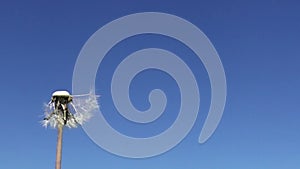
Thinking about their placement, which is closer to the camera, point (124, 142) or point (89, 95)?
point (89, 95)

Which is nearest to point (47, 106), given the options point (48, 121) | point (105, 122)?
point (48, 121)

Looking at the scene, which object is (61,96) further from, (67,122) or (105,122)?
(105,122)

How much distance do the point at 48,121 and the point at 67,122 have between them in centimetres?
120

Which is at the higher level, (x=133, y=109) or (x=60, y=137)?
(x=133, y=109)

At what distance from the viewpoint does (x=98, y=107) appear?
60750mm

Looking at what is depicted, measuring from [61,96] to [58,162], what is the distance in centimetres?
423

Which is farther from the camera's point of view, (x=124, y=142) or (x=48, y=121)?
(x=124, y=142)

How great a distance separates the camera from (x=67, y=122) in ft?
194

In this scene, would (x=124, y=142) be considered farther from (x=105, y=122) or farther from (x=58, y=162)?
(x=58, y=162)

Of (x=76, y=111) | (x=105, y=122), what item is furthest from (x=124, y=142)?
(x=76, y=111)

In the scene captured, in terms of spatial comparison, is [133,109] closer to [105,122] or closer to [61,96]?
[105,122]

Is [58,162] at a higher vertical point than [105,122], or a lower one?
lower

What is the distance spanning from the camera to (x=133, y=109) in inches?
2611

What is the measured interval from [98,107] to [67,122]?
267 centimetres
